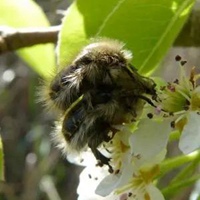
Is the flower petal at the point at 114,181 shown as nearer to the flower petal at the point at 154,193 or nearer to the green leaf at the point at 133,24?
the flower petal at the point at 154,193

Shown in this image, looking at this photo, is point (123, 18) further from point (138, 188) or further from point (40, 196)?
point (40, 196)

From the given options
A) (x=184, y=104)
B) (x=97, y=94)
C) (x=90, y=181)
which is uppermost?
(x=97, y=94)

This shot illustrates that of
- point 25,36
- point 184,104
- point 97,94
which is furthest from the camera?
point 25,36

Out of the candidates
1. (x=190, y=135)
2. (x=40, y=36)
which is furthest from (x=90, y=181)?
(x=40, y=36)


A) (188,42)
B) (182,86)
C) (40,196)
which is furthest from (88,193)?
(40,196)

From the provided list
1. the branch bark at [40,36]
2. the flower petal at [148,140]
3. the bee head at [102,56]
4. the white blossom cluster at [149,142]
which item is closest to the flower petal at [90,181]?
the white blossom cluster at [149,142]

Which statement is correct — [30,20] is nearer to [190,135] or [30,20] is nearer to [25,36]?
[25,36]
